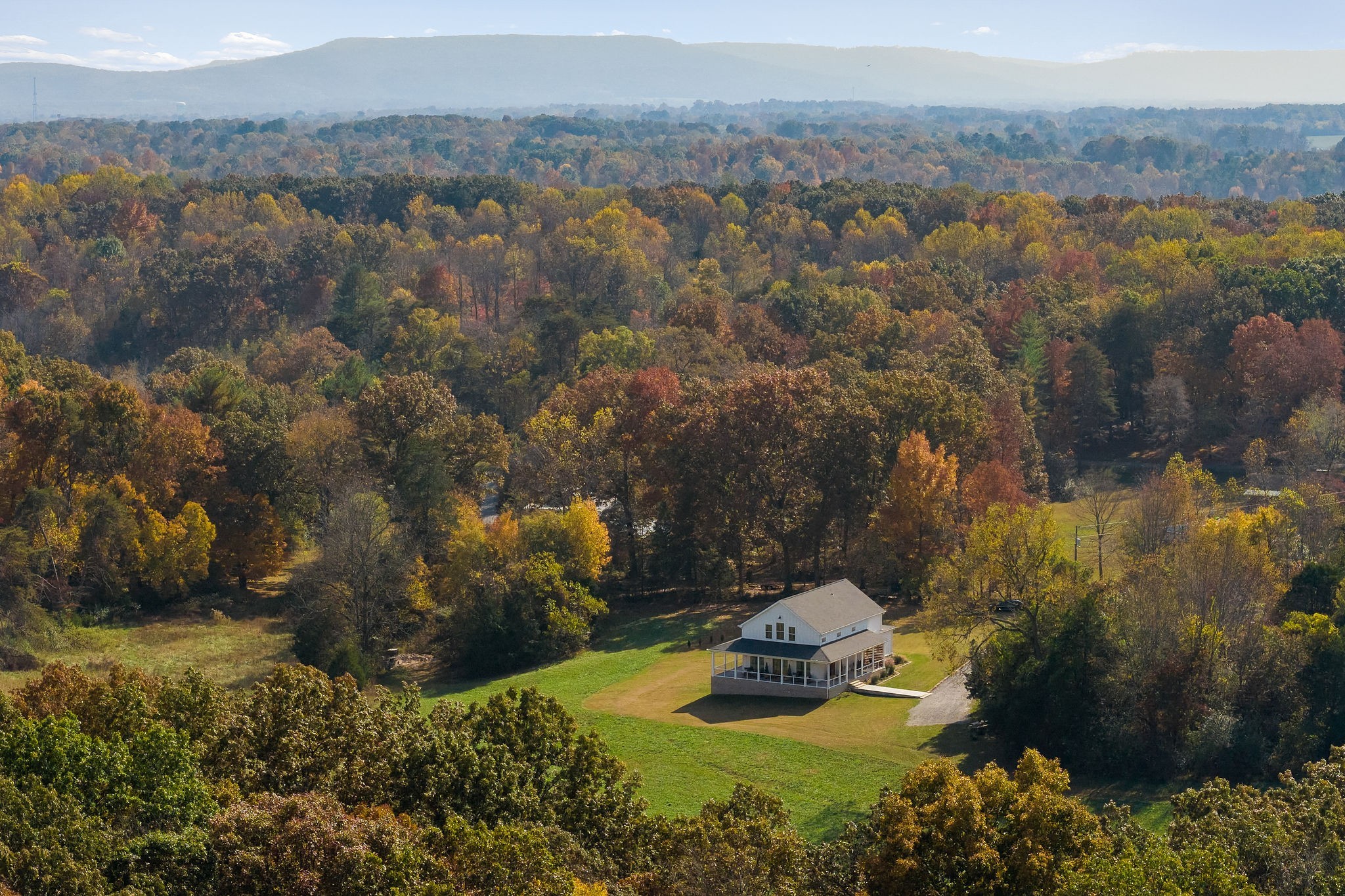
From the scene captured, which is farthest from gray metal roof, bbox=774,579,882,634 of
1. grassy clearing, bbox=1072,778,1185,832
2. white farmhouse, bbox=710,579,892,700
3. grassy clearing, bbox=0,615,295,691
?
grassy clearing, bbox=0,615,295,691

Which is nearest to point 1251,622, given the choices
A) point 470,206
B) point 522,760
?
point 522,760

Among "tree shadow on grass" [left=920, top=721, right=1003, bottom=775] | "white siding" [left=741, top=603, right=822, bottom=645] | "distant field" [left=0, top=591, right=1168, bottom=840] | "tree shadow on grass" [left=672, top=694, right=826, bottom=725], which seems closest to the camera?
"distant field" [left=0, top=591, right=1168, bottom=840]

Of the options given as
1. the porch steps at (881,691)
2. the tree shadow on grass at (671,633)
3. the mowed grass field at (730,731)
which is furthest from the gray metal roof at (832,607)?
the tree shadow on grass at (671,633)

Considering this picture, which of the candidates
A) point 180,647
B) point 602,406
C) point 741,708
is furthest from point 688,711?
point 602,406

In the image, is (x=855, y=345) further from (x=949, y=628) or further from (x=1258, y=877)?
(x=1258, y=877)

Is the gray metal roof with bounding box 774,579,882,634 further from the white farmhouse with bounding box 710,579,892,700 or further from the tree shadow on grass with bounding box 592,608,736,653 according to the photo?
the tree shadow on grass with bounding box 592,608,736,653

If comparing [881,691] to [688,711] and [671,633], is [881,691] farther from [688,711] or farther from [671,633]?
[671,633]

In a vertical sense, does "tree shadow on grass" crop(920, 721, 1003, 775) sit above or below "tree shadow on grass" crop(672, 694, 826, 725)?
above
